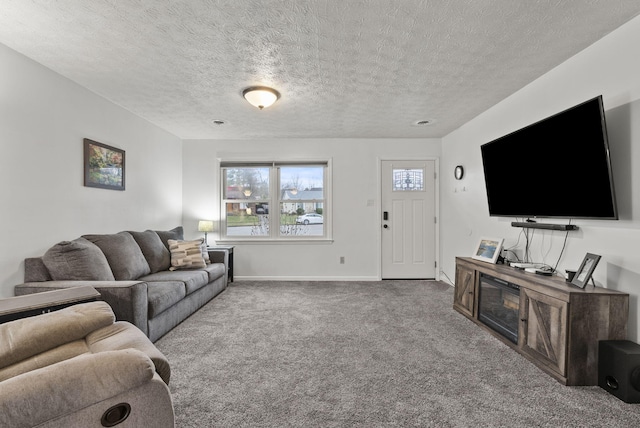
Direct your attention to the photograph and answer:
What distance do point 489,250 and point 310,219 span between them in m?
2.80

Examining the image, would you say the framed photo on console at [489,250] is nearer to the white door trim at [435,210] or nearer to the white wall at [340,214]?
the white door trim at [435,210]

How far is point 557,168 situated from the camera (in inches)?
92.3

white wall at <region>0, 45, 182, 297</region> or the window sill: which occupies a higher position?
white wall at <region>0, 45, 182, 297</region>

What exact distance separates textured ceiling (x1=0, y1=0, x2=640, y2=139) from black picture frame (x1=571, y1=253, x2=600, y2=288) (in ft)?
5.18

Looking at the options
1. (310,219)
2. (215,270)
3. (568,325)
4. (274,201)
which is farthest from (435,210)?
(215,270)

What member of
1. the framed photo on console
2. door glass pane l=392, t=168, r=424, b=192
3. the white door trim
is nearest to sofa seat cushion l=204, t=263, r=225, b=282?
the white door trim

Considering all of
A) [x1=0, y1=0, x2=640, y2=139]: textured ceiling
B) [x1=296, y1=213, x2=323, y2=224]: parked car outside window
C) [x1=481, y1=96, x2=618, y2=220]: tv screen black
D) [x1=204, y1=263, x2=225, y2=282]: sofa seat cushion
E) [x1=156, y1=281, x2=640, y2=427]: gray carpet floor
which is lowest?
[x1=156, y1=281, x2=640, y2=427]: gray carpet floor

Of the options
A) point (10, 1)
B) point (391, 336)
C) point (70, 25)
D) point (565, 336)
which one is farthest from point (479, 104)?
point (10, 1)

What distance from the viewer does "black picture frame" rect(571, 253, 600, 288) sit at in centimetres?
200

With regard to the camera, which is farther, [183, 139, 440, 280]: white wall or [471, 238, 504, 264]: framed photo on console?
[183, 139, 440, 280]: white wall

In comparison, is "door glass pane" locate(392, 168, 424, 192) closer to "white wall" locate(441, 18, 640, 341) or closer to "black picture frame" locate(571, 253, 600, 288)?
"white wall" locate(441, 18, 640, 341)

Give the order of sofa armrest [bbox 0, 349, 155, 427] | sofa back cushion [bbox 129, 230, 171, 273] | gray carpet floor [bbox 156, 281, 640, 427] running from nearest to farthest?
1. sofa armrest [bbox 0, 349, 155, 427]
2. gray carpet floor [bbox 156, 281, 640, 427]
3. sofa back cushion [bbox 129, 230, 171, 273]

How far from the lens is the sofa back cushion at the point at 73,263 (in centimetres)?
246

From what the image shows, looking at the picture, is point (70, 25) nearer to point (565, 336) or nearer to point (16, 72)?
point (16, 72)
